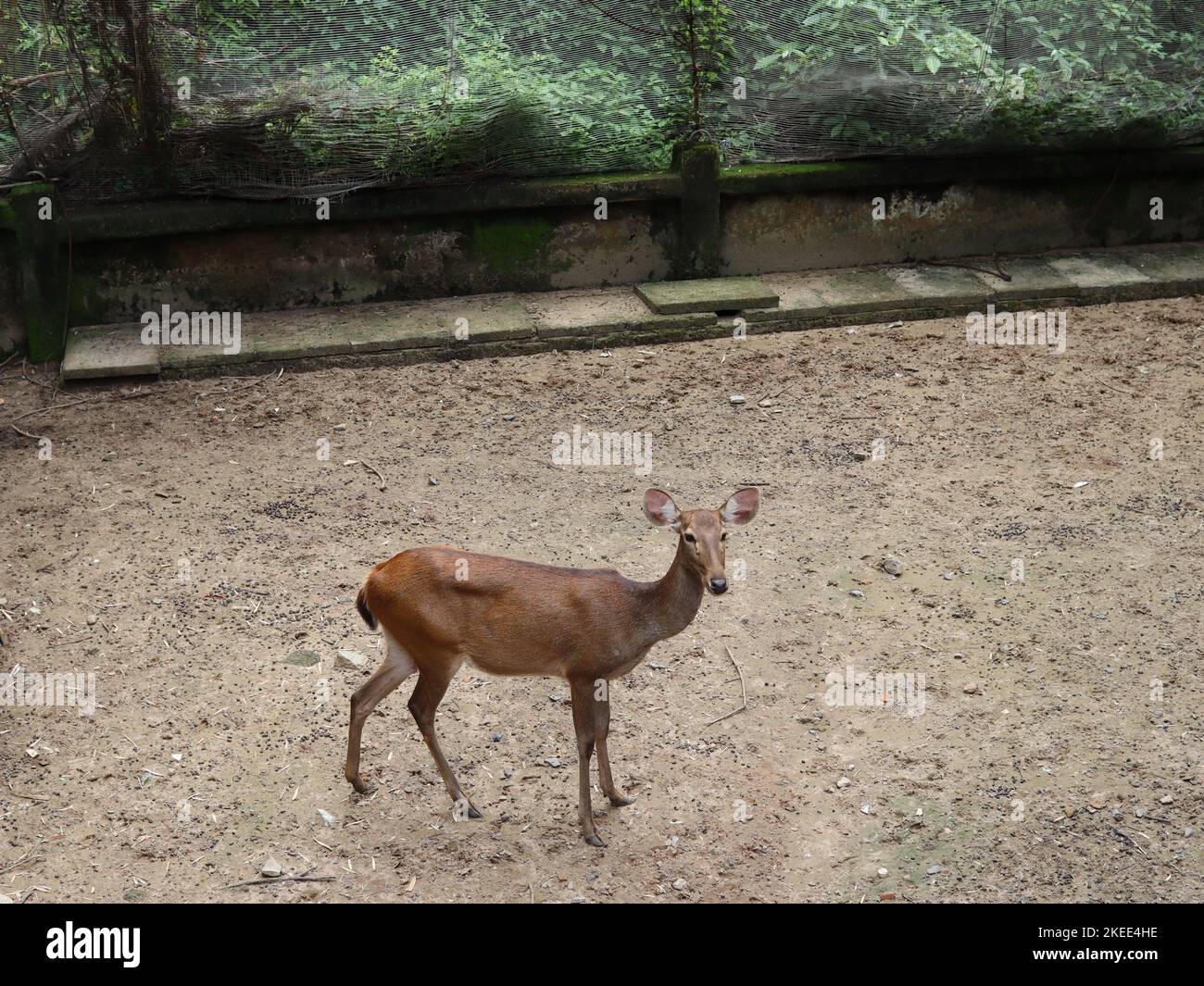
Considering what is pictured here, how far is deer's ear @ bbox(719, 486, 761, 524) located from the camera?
4.96m

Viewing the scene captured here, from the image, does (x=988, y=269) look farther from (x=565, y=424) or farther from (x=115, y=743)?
(x=115, y=743)

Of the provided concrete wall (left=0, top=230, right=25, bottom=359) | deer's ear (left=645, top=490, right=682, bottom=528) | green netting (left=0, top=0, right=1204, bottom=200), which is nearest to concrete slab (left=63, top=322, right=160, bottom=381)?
concrete wall (left=0, top=230, right=25, bottom=359)

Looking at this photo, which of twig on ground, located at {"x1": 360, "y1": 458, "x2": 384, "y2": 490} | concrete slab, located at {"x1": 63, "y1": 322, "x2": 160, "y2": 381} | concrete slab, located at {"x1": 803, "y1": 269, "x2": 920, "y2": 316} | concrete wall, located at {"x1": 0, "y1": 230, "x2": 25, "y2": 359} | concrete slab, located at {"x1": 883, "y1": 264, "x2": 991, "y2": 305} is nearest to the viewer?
twig on ground, located at {"x1": 360, "y1": 458, "x2": 384, "y2": 490}

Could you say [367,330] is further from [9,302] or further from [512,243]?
[9,302]

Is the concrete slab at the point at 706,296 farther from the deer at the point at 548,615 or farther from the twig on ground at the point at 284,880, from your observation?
the twig on ground at the point at 284,880

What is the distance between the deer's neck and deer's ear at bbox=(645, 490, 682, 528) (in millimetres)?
96

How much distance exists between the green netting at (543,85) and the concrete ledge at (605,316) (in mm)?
866

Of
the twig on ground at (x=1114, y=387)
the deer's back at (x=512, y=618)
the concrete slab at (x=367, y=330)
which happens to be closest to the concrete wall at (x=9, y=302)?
the concrete slab at (x=367, y=330)

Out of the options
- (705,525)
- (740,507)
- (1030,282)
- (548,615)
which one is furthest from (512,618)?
(1030,282)

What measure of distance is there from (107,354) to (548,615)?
16.8 ft

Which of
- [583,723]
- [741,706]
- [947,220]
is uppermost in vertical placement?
[947,220]

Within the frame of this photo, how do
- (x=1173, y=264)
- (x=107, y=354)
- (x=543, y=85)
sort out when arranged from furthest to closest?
(x=1173, y=264), (x=543, y=85), (x=107, y=354)

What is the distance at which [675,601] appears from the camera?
4887 millimetres

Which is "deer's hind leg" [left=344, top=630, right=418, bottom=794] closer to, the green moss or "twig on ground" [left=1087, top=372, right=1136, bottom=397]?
the green moss
